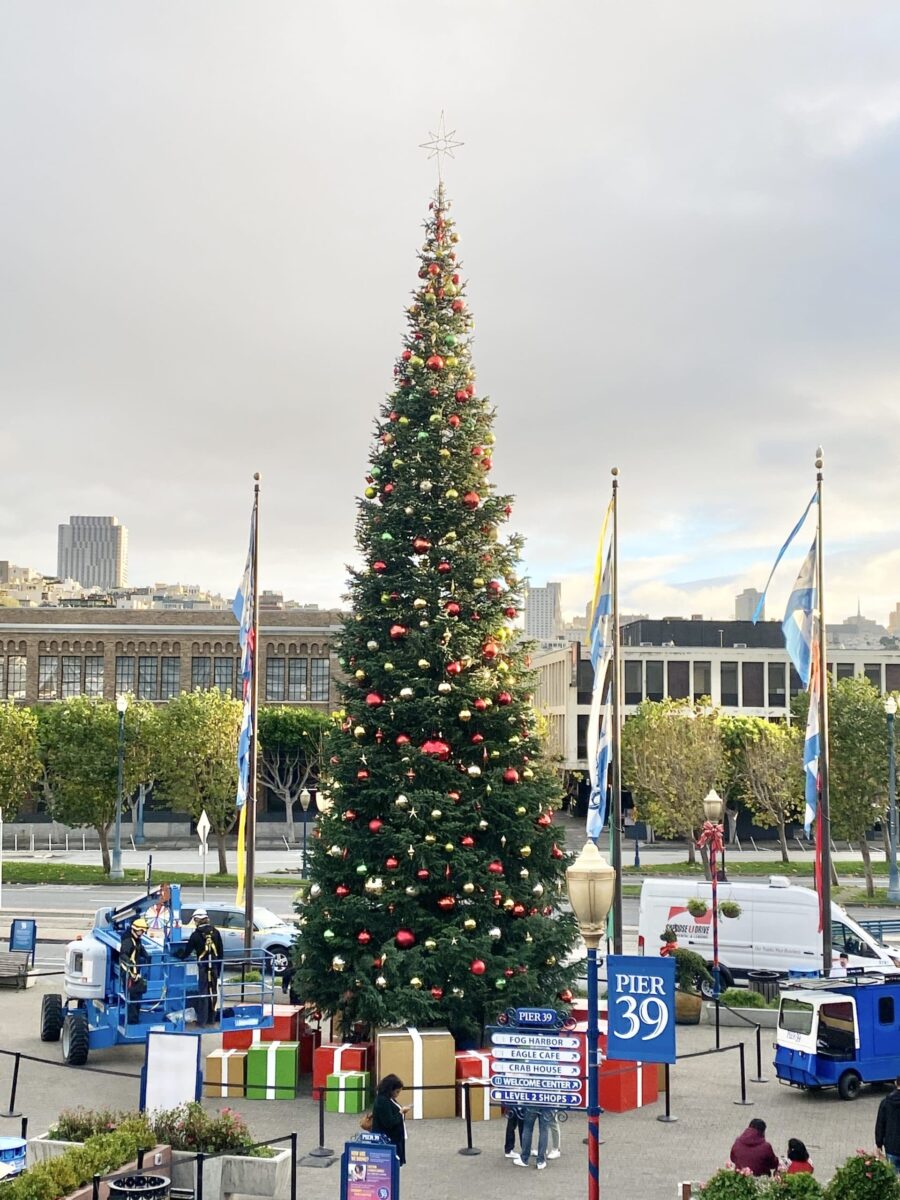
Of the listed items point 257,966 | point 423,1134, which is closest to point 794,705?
point 257,966

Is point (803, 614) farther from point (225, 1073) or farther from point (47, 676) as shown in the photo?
point (47, 676)

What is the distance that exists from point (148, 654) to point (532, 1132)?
72695mm

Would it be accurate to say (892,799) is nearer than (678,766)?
Yes

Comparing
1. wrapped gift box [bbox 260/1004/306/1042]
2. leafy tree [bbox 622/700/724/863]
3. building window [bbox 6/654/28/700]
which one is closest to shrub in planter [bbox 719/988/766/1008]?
wrapped gift box [bbox 260/1004/306/1042]

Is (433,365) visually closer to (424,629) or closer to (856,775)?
(424,629)

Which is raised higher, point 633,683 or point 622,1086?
point 633,683

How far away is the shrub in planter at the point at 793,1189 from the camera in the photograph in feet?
39.4

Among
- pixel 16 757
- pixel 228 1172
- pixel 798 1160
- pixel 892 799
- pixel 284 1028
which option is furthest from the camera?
pixel 16 757

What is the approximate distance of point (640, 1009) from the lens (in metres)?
16.2

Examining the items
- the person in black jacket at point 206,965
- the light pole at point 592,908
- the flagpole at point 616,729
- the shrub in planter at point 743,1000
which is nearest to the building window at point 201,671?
the flagpole at point 616,729

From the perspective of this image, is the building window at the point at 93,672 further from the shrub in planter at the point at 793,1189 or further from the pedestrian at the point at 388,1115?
the shrub in planter at the point at 793,1189

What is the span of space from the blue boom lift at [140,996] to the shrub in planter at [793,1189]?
38.8 ft

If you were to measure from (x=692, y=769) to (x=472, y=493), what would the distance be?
132 feet

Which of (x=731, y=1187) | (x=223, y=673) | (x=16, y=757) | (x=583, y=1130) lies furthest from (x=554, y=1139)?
(x=223, y=673)
